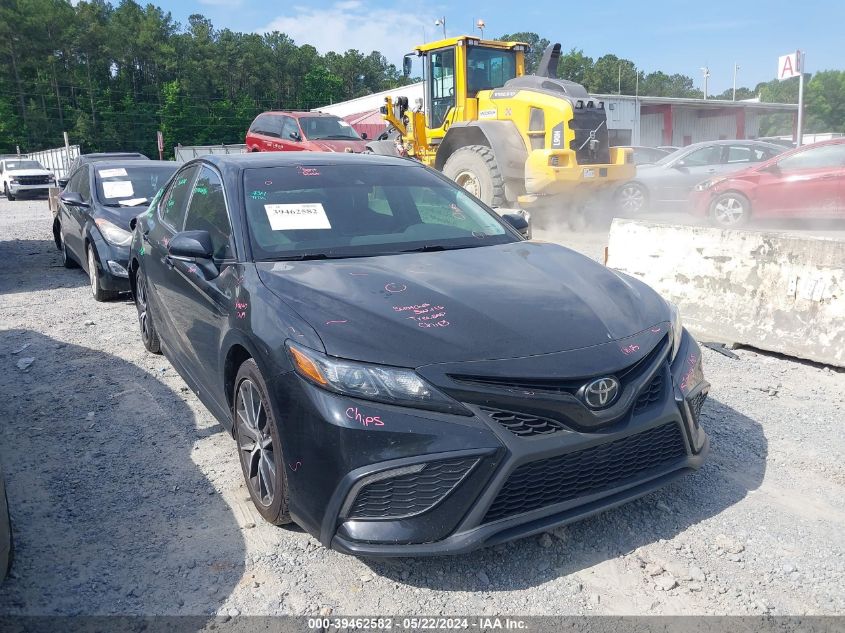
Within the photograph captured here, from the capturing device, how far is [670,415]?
2754 millimetres

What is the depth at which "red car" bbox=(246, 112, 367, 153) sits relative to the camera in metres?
15.2

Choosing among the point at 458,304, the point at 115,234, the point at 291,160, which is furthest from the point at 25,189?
the point at 458,304

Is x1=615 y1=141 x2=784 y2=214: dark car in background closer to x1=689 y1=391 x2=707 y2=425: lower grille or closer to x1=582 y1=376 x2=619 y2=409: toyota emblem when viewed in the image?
x1=689 y1=391 x2=707 y2=425: lower grille

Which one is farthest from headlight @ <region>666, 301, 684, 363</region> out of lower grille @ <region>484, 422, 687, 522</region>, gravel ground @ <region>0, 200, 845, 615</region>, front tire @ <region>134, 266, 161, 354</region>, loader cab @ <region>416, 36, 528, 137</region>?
loader cab @ <region>416, 36, 528, 137</region>

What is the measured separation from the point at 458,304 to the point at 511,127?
9.24 m

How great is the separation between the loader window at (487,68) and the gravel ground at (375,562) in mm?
8865

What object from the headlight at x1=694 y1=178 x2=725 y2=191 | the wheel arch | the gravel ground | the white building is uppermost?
the white building

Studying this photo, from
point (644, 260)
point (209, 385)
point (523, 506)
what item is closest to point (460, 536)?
point (523, 506)

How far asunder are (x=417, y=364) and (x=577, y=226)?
33.6 feet

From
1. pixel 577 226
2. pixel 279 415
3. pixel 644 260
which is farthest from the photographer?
pixel 577 226

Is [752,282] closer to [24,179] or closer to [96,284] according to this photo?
[96,284]

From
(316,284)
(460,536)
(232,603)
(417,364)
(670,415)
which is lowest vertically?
(232,603)

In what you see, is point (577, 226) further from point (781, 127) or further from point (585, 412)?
point (781, 127)

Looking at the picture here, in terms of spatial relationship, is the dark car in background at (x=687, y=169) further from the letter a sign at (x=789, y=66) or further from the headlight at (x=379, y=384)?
the headlight at (x=379, y=384)
